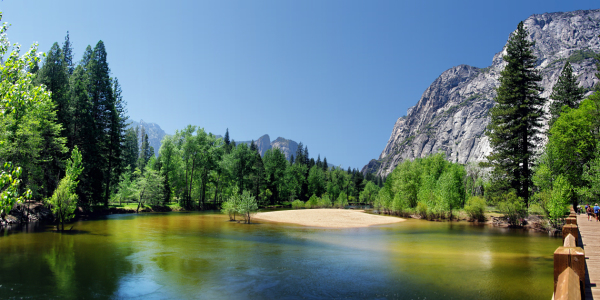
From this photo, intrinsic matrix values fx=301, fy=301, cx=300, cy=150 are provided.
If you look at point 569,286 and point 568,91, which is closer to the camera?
point 569,286

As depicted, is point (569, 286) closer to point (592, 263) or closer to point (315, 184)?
point (592, 263)

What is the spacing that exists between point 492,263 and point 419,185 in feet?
138

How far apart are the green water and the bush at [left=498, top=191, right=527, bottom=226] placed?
40.9 feet

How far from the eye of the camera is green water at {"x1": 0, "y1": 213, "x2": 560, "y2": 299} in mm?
12922

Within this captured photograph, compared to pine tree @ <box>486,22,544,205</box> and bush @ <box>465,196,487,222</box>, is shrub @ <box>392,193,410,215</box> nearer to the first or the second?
bush @ <box>465,196,487,222</box>

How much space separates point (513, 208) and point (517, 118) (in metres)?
12.7

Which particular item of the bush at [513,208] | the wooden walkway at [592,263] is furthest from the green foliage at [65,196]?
the bush at [513,208]

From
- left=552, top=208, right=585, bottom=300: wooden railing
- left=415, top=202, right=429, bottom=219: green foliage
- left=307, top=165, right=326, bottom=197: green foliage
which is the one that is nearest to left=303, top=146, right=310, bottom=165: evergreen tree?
left=307, top=165, right=326, bottom=197: green foliage

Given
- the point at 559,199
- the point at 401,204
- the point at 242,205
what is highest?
the point at 559,199

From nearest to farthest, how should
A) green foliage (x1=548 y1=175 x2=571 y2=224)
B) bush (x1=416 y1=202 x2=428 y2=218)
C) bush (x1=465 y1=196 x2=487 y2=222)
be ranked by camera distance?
green foliage (x1=548 y1=175 x2=571 y2=224), bush (x1=465 y1=196 x2=487 y2=222), bush (x1=416 y1=202 x2=428 y2=218)

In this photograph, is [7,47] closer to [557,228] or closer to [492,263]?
[492,263]

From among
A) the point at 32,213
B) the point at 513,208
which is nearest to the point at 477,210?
the point at 513,208

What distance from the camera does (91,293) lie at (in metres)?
12.3

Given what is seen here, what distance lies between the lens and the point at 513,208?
126 feet
